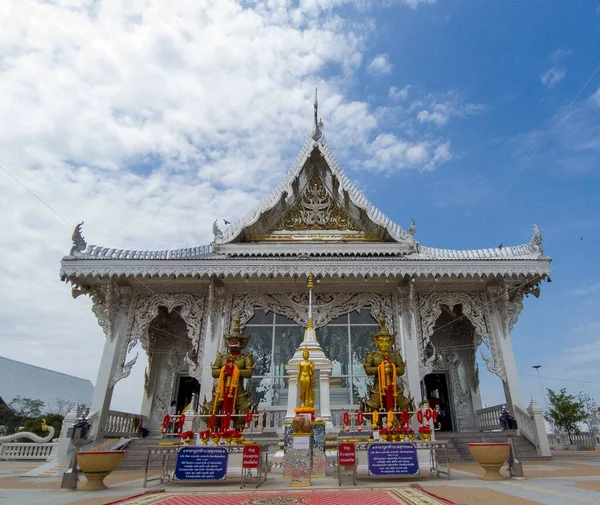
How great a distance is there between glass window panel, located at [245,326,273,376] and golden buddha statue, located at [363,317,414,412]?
279cm

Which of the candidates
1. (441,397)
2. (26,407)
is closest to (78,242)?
(441,397)

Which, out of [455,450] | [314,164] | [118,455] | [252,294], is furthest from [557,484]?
[314,164]

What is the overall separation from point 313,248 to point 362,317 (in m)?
2.11

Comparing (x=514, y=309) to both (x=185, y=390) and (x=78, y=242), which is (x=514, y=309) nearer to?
(x=185, y=390)

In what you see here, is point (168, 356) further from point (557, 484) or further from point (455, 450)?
point (557, 484)

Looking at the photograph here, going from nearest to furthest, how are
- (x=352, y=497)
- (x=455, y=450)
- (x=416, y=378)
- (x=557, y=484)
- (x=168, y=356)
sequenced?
(x=352, y=497)
(x=557, y=484)
(x=455, y=450)
(x=416, y=378)
(x=168, y=356)

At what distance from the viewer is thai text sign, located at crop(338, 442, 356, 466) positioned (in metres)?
5.18

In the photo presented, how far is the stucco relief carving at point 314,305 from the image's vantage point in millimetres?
9992

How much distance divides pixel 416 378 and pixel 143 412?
23.7 ft

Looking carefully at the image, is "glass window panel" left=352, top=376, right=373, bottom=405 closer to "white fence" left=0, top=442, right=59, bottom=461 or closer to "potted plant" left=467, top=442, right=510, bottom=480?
"potted plant" left=467, top=442, right=510, bottom=480

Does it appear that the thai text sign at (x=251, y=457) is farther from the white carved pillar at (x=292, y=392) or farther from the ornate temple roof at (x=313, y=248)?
the ornate temple roof at (x=313, y=248)

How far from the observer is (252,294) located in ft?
33.6

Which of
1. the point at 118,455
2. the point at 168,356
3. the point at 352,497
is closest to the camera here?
the point at 352,497

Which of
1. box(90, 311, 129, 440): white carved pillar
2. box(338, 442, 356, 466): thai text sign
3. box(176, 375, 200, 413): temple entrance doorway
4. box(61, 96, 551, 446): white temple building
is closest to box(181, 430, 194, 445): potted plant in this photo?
box(338, 442, 356, 466): thai text sign
